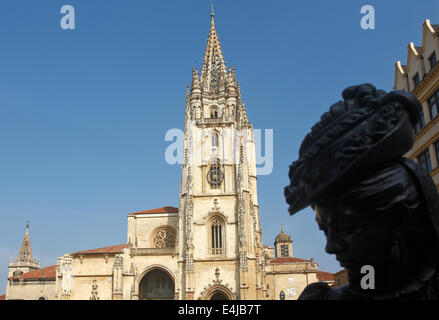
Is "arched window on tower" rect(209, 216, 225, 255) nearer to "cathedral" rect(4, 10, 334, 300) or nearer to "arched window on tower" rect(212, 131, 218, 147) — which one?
"cathedral" rect(4, 10, 334, 300)

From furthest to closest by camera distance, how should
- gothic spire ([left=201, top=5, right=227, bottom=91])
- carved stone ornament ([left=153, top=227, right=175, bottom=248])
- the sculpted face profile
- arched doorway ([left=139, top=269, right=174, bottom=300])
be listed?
gothic spire ([left=201, top=5, right=227, bottom=91]), carved stone ornament ([left=153, top=227, right=175, bottom=248]), arched doorway ([left=139, top=269, right=174, bottom=300]), the sculpted face profile

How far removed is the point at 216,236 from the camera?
1543 inches

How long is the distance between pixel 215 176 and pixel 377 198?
39.5 metres

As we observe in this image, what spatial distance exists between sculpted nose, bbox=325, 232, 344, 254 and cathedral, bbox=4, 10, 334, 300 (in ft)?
115

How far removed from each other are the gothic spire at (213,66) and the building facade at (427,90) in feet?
93.4

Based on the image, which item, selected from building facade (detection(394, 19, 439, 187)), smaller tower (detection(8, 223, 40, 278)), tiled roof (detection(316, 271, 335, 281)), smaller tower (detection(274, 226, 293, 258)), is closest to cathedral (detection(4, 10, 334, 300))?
tiled roof (detection(316, 271, 335, 281))

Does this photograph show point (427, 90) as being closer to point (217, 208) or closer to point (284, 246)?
point (217, 208)

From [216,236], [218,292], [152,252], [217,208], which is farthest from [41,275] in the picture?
[217,208]

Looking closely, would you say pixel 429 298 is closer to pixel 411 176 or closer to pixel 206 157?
pixel 411 176

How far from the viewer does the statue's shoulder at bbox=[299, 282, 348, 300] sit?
1.72m

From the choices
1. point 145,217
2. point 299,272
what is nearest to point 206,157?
point 145,217

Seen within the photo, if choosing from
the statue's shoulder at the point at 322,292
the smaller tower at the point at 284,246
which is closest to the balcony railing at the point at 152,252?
the statue's shoulder at the point at 322,292

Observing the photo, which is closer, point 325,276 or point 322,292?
point 322,292

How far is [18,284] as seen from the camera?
5050 centimetres
